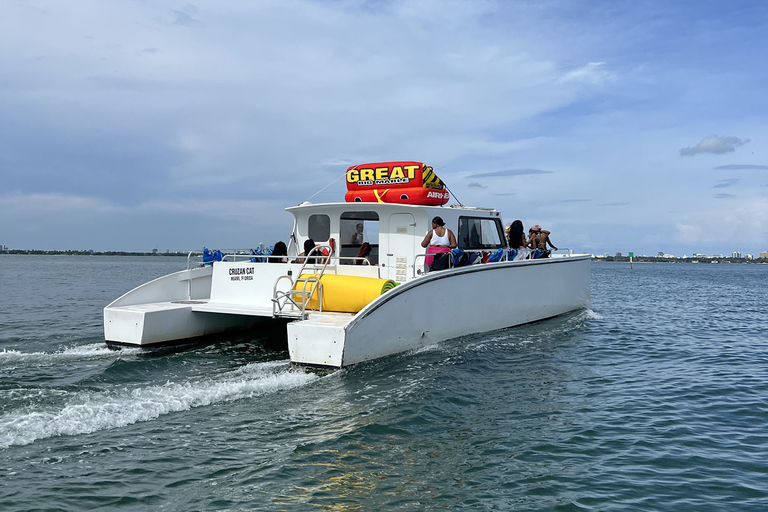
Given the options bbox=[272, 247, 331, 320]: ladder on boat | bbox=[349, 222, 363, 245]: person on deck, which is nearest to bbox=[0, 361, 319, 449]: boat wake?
bbox=[272, 247, 331, 320]: ladder on boat

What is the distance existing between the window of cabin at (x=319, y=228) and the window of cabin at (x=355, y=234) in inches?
12.8

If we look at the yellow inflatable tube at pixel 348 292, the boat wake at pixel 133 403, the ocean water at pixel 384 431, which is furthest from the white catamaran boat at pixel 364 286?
the boat wake at pixel 133 403

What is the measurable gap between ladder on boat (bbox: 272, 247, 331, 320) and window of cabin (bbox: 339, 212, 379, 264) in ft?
5.99

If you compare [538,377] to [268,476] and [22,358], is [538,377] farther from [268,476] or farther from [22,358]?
[22,358]

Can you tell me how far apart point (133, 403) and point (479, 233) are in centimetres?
788

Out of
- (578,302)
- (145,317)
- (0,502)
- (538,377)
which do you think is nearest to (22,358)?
(145,317)

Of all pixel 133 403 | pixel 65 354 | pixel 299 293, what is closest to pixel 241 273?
pixel 299 293

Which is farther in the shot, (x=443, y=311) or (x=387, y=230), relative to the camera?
(x=387, y=230)

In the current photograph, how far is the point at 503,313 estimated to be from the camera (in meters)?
11.1

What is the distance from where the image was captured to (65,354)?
885cm

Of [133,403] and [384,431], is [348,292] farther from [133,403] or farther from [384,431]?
[133,403]

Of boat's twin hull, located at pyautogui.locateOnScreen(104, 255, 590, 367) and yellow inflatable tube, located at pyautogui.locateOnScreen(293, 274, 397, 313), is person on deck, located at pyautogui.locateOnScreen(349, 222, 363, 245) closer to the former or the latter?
boat's twin hull, located at pyautogui.locateOnScreen(104, 255, 590, 367)

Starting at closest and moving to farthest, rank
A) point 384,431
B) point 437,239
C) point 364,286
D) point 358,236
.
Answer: point 384,431 < point 364,286 < point 437,239 < point 358,236

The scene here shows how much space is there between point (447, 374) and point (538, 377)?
133cm
